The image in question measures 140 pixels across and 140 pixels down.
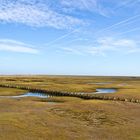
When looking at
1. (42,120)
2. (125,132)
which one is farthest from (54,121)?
(125,132)

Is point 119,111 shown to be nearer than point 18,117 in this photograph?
No

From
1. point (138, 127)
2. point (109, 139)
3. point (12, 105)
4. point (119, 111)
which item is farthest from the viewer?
point (12, 105)

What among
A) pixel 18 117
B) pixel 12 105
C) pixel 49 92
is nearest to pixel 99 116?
pixel 18 117

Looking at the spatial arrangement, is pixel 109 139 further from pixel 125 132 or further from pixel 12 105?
pixel 12 105

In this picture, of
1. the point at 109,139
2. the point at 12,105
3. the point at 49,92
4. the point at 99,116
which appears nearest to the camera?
the point at 109,139

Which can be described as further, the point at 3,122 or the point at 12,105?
the point at 12,105

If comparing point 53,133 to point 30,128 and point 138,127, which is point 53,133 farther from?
point 138,127

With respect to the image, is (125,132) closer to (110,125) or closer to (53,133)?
(110,125)

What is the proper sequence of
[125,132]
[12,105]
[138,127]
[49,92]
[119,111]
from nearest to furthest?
1. [125,132]
2. [138,127]
3. [119,111]
4. [12,105]
5. [49,92]

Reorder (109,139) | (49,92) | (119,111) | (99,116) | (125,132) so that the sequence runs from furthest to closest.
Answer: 1. (49,92)
2. (119,111)
3. (99,116)
4. (125,132)
5. (109,139)
